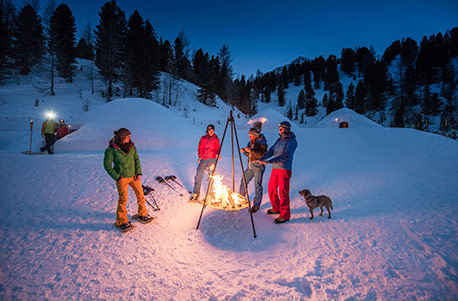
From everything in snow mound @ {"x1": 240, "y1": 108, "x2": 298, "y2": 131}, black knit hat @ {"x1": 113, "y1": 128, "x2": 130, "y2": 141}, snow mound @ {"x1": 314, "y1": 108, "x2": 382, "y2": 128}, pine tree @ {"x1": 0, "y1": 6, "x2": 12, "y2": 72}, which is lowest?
black knit hat @ {"x1": 113, "y1": 128, "x2": 130, "y2": 141}

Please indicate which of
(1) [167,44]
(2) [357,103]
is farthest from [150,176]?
(2) [357,103]

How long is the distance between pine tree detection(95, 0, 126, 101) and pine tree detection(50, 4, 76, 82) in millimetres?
2961

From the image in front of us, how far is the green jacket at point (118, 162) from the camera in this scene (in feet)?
9.71

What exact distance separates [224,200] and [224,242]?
70cm

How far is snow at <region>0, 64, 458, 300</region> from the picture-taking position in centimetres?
216

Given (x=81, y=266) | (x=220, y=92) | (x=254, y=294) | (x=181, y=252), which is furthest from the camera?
(x=220, y=92)

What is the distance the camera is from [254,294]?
207 centimetres

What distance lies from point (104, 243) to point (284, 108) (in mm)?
52993

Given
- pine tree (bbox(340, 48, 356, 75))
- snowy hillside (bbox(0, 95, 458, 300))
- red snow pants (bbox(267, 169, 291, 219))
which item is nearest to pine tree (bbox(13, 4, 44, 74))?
snowy hillside (bbox(0, 95, 458, 300))

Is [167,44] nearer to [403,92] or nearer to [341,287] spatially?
[341,287]

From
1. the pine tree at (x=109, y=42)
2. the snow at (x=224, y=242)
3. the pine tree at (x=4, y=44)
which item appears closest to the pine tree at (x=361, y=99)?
the snow at (x=224, y=242)

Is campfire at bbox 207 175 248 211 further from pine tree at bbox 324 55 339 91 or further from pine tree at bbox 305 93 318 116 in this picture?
pine tree at bbox 324 55 339 91

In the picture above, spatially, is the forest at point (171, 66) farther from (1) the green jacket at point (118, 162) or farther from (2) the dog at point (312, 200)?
(1) the green jacket at point (118, 162)

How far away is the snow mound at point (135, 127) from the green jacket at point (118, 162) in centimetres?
695
